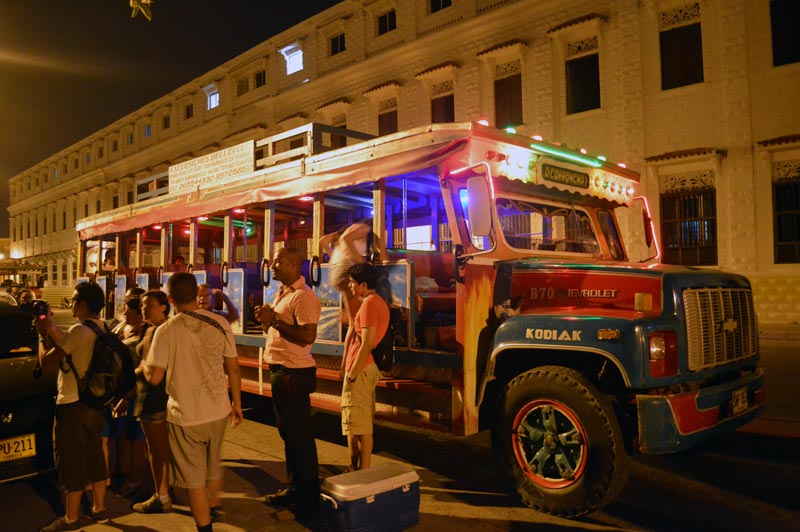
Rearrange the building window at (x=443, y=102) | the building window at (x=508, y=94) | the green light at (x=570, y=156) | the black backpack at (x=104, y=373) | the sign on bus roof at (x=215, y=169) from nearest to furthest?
the black backpack at (x=104, y=373)
the green light at (x=570, y=156)
the sign on bus roof at (x=215, y=169)
the building window at (x=508, y=94)
the building window at (x=443, y=102)

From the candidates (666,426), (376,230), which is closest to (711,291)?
(666,426)

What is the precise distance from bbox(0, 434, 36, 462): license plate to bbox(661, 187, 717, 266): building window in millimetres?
13857

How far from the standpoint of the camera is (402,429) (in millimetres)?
6852

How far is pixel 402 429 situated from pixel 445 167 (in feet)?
11.4

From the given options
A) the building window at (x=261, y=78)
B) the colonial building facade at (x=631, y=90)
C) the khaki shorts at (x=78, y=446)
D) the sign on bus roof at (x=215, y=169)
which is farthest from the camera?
the building window at (x=261, y=78)

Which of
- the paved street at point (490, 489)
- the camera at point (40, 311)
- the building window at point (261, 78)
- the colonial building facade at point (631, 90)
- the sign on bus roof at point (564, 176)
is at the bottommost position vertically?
the paved street at point (490, 489)

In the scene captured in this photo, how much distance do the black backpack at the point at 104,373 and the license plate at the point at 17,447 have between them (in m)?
0.75

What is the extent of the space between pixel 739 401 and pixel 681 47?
43.0 feet

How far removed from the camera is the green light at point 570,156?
5176 mm

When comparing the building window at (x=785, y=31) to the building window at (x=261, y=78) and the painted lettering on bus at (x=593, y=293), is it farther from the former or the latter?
the building window at (x=261, y=78)

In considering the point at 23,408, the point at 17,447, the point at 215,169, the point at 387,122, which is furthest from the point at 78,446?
the point at 387,122

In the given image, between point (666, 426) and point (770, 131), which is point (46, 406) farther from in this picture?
point (770, 131)

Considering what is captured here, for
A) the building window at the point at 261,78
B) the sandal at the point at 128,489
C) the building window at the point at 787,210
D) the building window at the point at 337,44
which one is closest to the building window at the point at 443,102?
the building window at the point at 337,44

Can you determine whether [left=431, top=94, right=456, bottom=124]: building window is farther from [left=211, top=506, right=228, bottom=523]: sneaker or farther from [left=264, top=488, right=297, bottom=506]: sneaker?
[left=211, top=506, right=228, bottom=523]: sneaker
